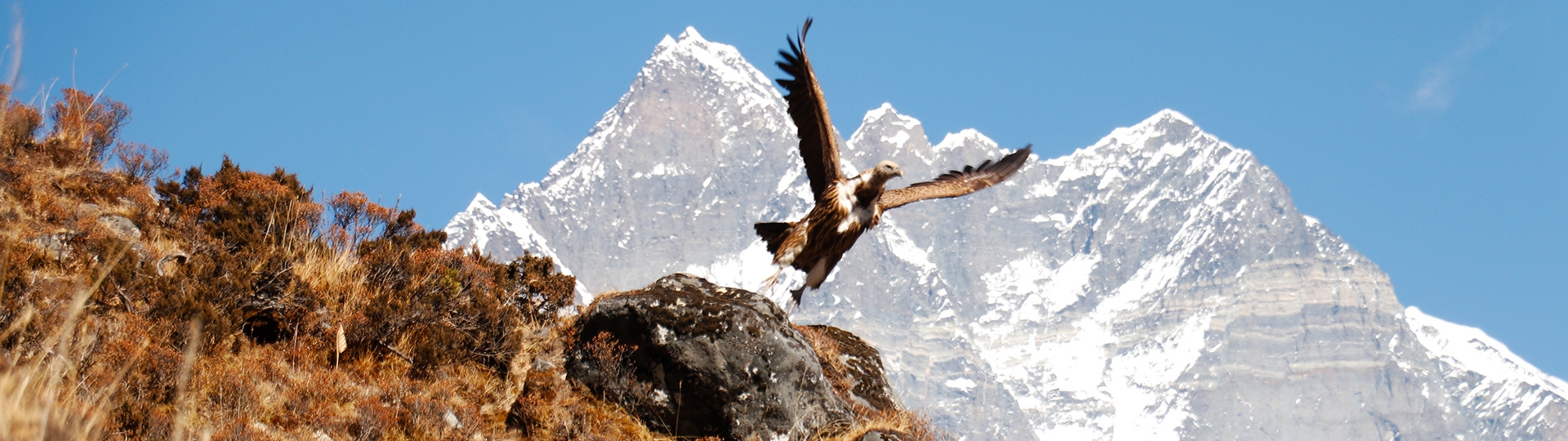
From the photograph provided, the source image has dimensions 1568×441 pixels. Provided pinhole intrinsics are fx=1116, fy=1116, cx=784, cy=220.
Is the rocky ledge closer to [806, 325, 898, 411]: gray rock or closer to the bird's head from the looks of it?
[806, 325, 898, 411]: gray rock

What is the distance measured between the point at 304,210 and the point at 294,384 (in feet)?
10.4

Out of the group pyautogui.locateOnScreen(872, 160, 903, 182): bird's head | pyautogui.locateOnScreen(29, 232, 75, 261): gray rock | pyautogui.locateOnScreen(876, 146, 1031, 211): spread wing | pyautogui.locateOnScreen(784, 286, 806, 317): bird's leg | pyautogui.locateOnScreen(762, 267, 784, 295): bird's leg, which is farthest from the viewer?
pyautogui.locateOnScreen(876, 146, 1031, 211): spread wing

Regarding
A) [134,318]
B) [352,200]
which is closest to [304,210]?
[352,200]

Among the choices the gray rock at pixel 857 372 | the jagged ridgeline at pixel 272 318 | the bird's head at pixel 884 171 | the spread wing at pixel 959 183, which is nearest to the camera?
the jagged ridgeline at pixel 272 318

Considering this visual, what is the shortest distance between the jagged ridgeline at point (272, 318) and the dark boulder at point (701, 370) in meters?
0.07

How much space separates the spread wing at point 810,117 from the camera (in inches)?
342

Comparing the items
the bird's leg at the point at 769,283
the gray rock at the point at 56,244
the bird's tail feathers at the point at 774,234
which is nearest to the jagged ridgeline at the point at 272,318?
the gray rock at the point at 56,244

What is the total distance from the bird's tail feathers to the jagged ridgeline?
953mm

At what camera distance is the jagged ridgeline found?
195 inches

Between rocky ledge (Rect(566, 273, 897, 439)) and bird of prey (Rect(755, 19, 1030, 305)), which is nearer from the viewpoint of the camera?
rocky ledge (Rect(566, 273, 897, 439))

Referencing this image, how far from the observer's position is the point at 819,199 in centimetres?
898

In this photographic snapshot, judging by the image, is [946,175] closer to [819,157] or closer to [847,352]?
[819,157]

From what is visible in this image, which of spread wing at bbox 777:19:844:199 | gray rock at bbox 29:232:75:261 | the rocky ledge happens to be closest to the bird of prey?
spread wing at bbox 777:19:844:199

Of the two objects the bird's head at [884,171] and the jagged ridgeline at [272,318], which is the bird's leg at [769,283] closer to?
Answer: the jagged ridgeline at [272,318]
